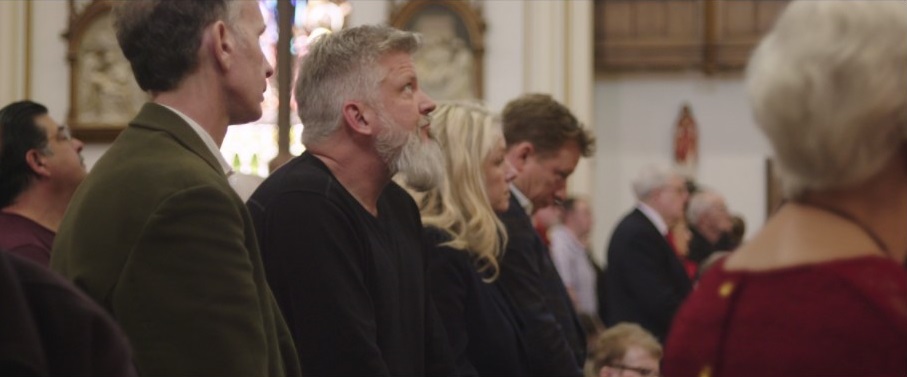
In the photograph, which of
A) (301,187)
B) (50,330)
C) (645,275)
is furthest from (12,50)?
(50,330)

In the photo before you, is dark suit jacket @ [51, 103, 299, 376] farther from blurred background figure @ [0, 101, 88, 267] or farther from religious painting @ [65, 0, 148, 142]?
religious painting @ [65, 0, 148, 142]

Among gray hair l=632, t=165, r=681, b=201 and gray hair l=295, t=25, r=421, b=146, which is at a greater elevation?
gray hair l=295, t=25, r=421, b=146

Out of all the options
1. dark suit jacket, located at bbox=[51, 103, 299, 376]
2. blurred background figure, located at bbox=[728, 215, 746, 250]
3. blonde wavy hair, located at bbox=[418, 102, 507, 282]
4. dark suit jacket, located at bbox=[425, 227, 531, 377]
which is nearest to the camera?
dark suit jacket, located at bbox=[51, 103, 299, 376]

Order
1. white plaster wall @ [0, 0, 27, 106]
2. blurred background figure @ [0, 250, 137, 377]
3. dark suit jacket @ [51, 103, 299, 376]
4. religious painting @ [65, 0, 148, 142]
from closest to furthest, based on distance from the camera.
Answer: blurred background figure @ [0, 250, 137, 377], dark suit jacket @ [51, 103, 299, 376], religious painting @ [65, 0, 148, 142], white plaster wall @ [0, 0, 27, 106]

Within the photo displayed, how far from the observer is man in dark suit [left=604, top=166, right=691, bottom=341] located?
720cm

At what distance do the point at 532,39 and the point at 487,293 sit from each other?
11.8m

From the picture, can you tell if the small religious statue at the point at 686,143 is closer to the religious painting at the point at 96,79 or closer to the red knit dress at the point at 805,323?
the religious painting at the point at 96,79

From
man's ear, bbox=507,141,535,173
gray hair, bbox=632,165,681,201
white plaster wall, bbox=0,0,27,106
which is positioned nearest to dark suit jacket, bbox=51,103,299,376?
man's ear, bbox=507,141,535,173

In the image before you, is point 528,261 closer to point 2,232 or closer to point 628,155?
A: point 2,232

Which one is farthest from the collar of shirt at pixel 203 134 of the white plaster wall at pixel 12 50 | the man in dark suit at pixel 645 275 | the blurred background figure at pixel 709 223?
the white plaster wall at pixel 12 50

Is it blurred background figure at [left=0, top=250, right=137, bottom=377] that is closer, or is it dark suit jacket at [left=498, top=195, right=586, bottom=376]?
blurred background figure at [left=0, top=250, right=137, bottom=377]

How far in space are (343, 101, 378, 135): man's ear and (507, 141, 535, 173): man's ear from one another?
1595mm

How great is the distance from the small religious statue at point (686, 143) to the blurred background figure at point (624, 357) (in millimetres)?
→ 11535

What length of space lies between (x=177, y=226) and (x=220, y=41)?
46 centimetres
